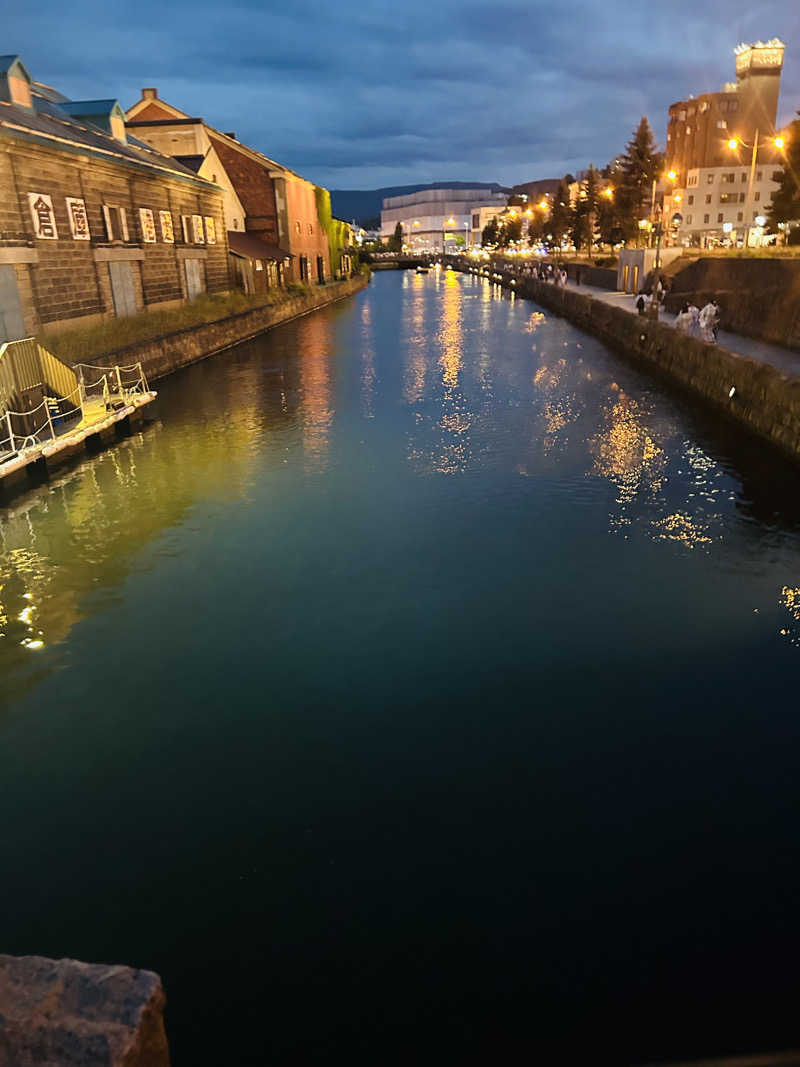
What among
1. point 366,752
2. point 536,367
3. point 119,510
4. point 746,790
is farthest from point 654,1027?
point 536,367

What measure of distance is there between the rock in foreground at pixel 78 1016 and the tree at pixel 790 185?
68.3 metres

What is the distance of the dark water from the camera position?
547 centimetres

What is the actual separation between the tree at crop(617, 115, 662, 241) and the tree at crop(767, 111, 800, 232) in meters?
19.0

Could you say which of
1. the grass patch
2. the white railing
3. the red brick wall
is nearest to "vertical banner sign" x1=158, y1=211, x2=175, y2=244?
the grass patch

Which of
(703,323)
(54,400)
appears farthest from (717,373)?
(54,400)

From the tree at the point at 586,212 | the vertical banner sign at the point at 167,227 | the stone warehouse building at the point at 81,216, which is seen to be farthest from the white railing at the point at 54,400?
the tree at the point at 586,212

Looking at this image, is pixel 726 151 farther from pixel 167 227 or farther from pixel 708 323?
pixel 708 323

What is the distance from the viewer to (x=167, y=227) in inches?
1543

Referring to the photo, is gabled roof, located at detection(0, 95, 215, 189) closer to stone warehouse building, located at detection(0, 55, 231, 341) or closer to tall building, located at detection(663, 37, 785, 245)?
stone warehouse building, located at detection(0, 55, 231, 341)

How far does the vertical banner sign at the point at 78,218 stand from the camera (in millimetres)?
28594

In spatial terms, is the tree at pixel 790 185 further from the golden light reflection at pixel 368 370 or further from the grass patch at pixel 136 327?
the grass patch at pixel 136 327

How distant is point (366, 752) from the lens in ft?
26.5

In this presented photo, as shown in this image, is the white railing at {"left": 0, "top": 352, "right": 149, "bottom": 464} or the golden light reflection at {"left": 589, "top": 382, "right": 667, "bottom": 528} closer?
the golden light reflection at {"left": 589, "top": 382, "right": 667, "bottom": 528}

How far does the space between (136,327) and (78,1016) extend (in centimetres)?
3203
